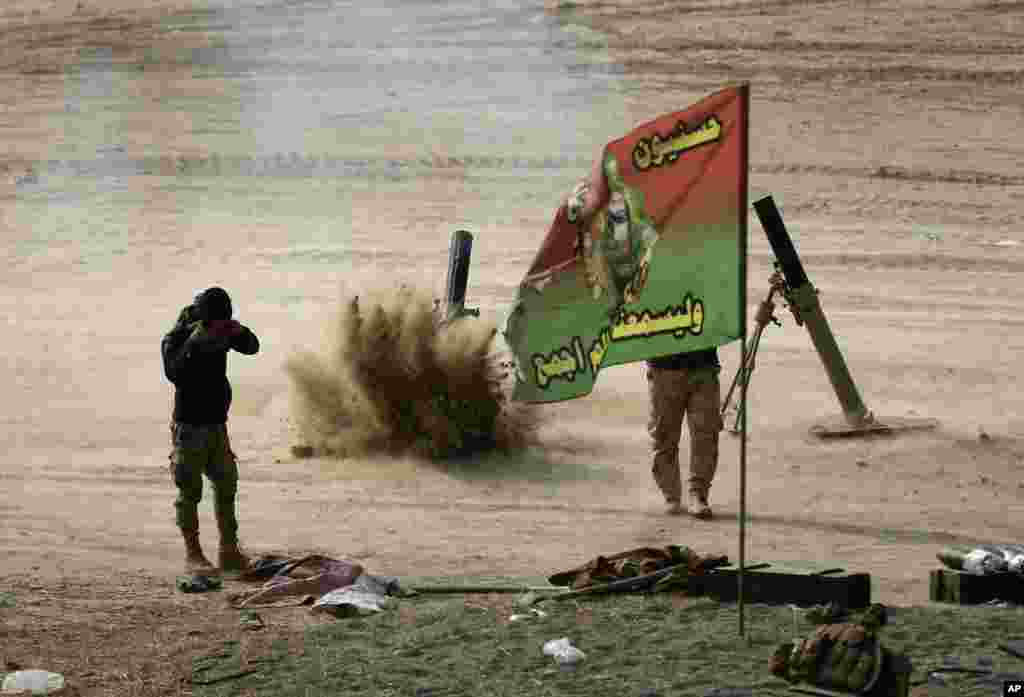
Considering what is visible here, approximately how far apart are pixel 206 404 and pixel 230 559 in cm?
95

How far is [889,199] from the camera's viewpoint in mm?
28281

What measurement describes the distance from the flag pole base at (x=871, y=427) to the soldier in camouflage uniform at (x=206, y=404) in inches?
239

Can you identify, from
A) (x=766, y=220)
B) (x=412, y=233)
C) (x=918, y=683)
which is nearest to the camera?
(x=918, y=683)

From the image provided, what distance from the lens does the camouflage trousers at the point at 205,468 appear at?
519 inches

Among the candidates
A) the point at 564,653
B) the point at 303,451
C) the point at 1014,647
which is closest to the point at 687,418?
the point at 303,451

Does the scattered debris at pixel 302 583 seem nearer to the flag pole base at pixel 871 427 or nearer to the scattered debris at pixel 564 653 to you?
the scattered debris at pixel 564 653

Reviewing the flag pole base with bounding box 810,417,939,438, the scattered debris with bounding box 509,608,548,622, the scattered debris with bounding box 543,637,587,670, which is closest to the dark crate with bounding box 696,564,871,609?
the scattered debris with bounding box 509,608,548,622

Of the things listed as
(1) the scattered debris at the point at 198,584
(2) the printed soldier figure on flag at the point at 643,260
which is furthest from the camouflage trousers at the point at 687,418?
(1) the scattered debris at the point at 198,584

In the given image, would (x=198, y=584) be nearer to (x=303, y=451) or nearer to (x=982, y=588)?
(x=982, y=588)

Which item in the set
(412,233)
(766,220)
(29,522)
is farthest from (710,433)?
(412,233)

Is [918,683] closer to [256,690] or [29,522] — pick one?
[256,690]

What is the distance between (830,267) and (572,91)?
342 inches

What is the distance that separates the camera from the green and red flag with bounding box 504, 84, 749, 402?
10.2 m

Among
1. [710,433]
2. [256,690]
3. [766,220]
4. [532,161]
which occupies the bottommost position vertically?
[256,690]
